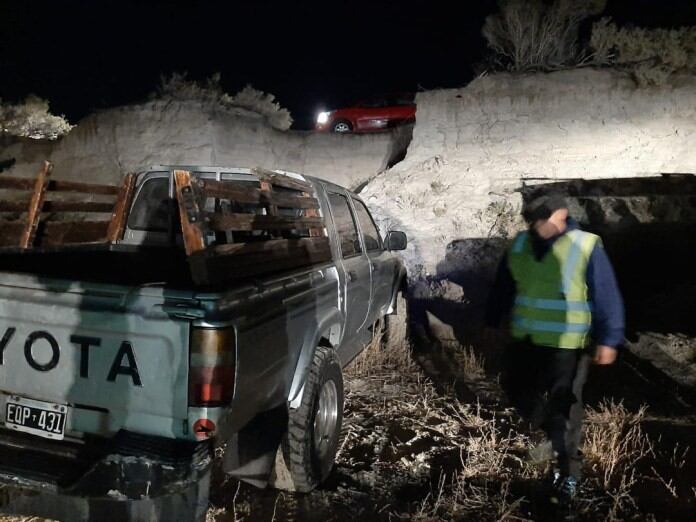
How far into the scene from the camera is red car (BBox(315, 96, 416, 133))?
12820mm

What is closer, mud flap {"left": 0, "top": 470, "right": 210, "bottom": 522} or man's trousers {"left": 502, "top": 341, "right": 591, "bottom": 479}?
mud flap {"left": 0, "top": 470, "right": 210, "bottom": 522}

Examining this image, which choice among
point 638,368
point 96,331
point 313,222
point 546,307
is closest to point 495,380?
point 638,368

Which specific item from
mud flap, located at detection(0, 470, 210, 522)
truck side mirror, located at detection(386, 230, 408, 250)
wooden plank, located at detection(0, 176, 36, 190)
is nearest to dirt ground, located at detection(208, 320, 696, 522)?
mud flap, located at detection(0, 470, 210, 522)

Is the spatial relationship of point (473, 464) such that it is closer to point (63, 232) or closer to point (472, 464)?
point (472, 464)

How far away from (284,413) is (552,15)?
1103cm

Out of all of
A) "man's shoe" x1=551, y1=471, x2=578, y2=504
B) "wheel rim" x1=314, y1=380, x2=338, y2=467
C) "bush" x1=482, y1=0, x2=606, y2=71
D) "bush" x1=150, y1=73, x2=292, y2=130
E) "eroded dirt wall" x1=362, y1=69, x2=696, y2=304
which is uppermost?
"bush" x1=482, y1=0, x2=606, y2=71

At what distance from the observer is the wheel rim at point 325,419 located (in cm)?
323

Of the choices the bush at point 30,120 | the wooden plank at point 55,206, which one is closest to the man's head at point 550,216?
the wooden plank at point 55,206

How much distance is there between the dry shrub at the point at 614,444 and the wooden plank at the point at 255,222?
2.58m

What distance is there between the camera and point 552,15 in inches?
422

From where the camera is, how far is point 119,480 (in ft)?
6.80

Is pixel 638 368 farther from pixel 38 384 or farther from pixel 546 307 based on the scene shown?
pixel 38 384

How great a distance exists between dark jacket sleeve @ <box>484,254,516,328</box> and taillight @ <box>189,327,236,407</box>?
199cm

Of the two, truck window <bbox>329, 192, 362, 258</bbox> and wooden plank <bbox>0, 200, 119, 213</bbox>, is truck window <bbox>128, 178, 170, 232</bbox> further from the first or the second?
truck window <bbox>329, 192, 362, 258</bbox>
